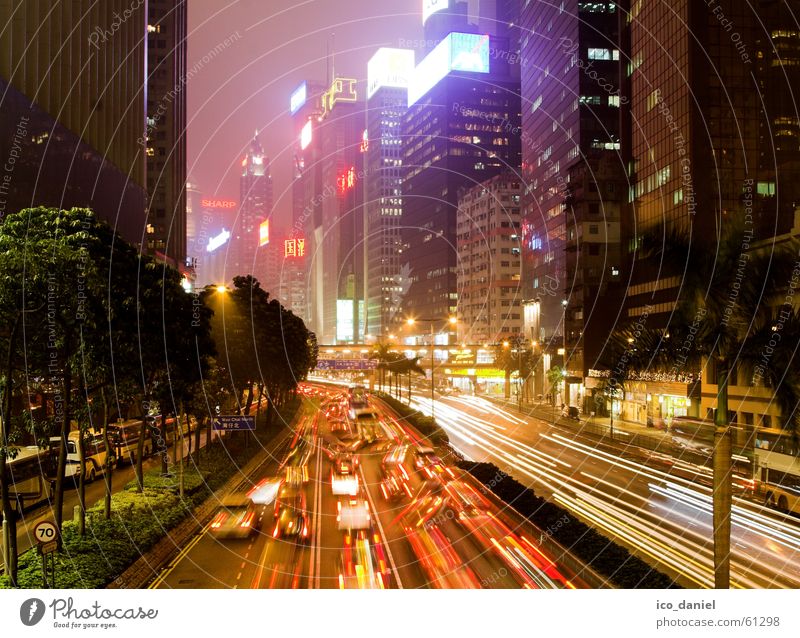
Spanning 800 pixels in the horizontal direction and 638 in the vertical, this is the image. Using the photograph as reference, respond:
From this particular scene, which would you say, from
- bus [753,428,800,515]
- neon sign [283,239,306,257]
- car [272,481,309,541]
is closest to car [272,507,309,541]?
car [272,481,309,541]

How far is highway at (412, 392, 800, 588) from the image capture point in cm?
2173

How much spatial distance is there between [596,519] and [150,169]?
381ft

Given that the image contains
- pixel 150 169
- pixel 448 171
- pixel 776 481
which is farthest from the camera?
pixel 448 171

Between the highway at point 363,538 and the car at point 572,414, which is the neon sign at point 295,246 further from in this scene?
the highway at point 363,538

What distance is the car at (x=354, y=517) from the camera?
24.9m

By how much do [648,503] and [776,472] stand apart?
5548 mm

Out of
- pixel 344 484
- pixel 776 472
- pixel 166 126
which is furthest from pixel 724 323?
pixel 166 126

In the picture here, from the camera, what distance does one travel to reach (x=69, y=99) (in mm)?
43125

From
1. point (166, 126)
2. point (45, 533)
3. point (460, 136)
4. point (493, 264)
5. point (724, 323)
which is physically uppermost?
point (460, 136)

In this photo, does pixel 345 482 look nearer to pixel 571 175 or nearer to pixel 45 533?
pixel 45 533

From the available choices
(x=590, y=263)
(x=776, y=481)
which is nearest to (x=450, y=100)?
(x=590, y=263)
